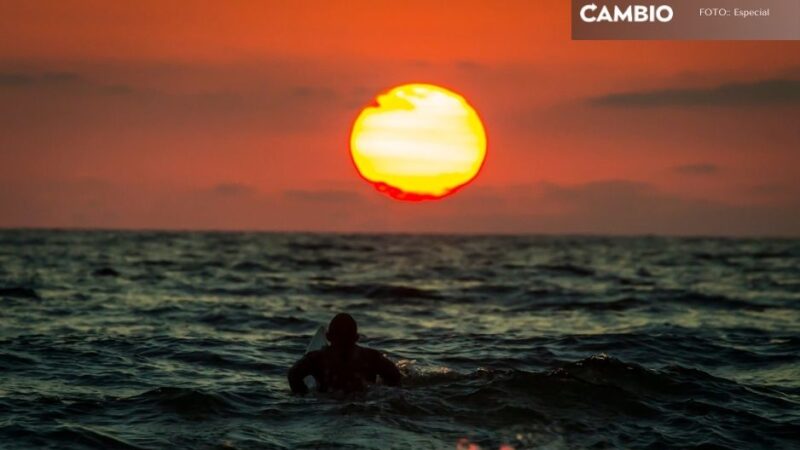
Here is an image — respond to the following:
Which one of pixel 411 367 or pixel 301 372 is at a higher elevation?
pixel 301 372

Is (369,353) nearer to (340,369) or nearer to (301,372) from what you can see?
(340,369)

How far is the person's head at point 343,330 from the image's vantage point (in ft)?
40.2

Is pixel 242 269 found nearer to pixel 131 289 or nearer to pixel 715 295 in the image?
pixel 131 289

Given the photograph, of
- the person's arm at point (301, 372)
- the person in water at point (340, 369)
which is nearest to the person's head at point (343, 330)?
the person in water at point (340, 369)

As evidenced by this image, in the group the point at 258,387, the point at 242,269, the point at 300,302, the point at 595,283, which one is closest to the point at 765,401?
the point at 258,387

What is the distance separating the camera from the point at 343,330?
1225cm

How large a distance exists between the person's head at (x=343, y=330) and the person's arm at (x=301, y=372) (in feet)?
2.15

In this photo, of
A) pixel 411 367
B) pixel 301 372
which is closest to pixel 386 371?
pixel 301 372

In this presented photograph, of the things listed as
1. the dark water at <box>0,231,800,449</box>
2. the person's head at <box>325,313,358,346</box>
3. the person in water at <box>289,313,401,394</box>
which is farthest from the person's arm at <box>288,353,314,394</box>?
the person's head at <box>325,313,358,346</box>

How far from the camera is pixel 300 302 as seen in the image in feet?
95.3

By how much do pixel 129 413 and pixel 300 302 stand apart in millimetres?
16841

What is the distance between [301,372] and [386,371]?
1.09 meters

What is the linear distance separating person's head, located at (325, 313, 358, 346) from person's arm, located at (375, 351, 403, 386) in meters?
0.71

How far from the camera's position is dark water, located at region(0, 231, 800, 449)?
37.8ft
